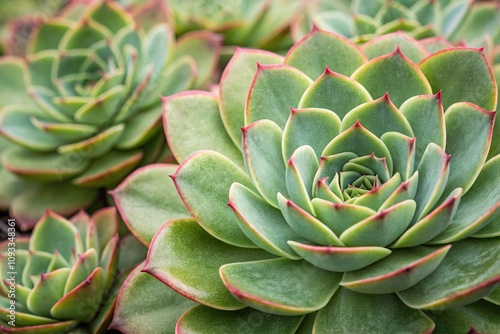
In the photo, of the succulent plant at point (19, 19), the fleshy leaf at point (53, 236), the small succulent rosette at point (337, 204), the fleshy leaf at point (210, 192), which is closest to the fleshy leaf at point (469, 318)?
the small succulent rosette at point (337, 204)

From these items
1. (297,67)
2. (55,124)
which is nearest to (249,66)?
A: (297,67)

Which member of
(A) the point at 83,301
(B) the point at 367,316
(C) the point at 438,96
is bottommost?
(A) the point at 83,301

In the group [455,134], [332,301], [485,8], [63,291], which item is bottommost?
[63,291]

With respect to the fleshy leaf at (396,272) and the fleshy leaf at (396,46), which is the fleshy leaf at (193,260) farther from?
the fleshy leaf at (396,46)

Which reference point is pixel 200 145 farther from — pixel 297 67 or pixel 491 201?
pixel 491 201

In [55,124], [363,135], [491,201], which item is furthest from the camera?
[55,124]

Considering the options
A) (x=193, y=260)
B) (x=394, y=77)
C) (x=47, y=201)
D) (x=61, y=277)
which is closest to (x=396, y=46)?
(x=394, y=77)

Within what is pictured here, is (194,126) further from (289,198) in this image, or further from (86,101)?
(86,101)
